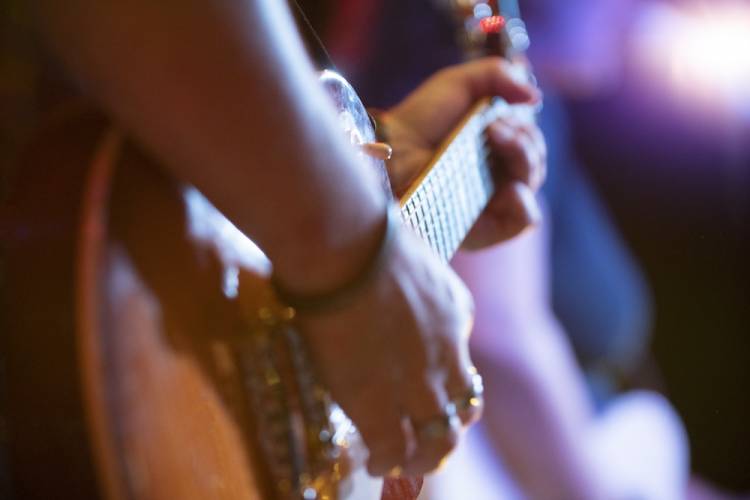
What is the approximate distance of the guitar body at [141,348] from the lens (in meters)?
0.41

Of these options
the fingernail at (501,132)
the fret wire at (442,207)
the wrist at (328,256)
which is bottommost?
the fingernail at (501,132)

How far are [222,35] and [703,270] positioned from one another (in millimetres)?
1696

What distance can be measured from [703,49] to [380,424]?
1651mm

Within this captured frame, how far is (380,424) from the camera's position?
1.55 ft

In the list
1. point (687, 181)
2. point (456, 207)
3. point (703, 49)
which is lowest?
point (687, 181)

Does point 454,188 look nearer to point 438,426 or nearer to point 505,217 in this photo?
point 505,217

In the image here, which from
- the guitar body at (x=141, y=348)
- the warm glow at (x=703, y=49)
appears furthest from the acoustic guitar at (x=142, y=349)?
the warm glow at (x=703, y=49)

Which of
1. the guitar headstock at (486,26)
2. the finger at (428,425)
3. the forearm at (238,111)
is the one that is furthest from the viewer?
the guitar headstock at (486,26)

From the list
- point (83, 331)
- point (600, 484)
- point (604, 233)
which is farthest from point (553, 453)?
point (83, 331)

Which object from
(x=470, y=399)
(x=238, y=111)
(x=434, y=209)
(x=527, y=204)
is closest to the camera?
(x=238, y=111)

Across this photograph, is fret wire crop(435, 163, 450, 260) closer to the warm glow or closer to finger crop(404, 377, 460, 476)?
finger crop(404, 377, 460, 476)

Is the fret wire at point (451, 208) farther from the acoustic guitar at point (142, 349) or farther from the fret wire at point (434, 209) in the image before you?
the acoustic guitar at point (142, 349)

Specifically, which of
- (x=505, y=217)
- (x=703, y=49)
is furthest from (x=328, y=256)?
(x=703, y=49)

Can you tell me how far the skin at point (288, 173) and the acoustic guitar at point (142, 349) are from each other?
0.13ft
